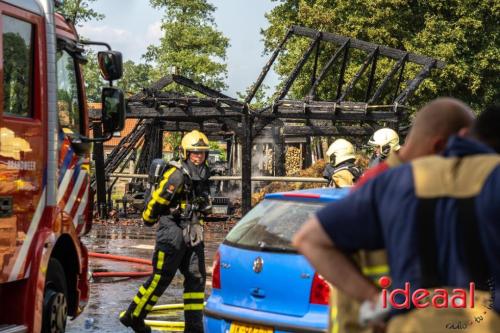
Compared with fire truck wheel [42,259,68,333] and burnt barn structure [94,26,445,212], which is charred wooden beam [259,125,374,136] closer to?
burnt barn structure [94,26,445,212]

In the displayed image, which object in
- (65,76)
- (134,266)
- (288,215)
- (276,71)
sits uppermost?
(276,71)

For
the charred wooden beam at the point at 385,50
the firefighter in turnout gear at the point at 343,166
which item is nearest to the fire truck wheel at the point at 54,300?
the firefighter in turnout gear at the point at 343,166

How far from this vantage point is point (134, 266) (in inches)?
542

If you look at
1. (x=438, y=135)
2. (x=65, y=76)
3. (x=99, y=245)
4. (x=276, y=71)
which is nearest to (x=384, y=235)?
(x=438, y=135)

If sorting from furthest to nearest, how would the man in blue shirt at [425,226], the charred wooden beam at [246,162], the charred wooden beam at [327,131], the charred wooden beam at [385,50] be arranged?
the charred wooden beam at [327,131], the charred wooden beam at [385,50], the charred wooden beam at [246,162], the man in blue shirt at [425,226]

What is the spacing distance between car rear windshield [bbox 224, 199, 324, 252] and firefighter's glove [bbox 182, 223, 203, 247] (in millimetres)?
1264

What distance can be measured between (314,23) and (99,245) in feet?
57.7

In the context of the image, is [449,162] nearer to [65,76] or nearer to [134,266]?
[65,76]

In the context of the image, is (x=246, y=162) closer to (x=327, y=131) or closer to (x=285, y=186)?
(x=285, y=186)

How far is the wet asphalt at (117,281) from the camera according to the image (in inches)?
362

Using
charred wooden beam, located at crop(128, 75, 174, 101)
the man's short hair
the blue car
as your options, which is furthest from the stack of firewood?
the man's short hair

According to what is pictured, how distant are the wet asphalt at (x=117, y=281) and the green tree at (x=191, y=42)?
33739 mm

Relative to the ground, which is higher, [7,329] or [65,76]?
[65,76]

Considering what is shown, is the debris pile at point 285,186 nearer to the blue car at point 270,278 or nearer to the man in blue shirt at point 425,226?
the blue car at point 270,278
